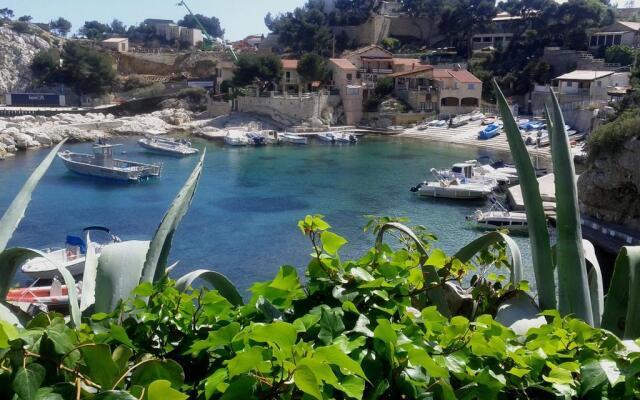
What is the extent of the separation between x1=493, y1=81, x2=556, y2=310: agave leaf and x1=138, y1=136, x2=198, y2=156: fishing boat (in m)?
33.5

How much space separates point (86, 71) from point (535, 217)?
2079 inches

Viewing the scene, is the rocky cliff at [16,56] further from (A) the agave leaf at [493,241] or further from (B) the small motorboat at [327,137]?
(A) the agave leaf at [493,241]

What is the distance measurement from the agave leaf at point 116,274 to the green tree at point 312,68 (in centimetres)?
4524

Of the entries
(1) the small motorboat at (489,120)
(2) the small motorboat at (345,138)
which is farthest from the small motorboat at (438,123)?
(2) the small motorboat at (345,138)

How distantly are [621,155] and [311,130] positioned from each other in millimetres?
26273

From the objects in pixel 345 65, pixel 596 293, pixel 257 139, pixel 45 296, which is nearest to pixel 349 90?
pixel 345 65

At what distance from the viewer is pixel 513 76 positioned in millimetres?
46562

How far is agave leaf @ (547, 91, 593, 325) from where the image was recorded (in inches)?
91.9

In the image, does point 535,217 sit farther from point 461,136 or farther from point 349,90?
point 349,90

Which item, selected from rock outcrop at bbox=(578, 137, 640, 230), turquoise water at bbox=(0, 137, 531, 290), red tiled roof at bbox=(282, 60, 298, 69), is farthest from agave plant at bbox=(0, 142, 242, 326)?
red tiled roof at bbox=(282, 60, 298, 69)

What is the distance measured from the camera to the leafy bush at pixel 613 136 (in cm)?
1838

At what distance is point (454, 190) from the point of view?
2381 cm

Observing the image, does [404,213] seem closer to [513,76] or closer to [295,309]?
[295,309]

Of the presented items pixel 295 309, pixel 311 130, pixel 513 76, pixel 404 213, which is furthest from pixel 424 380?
pixel 513 76
